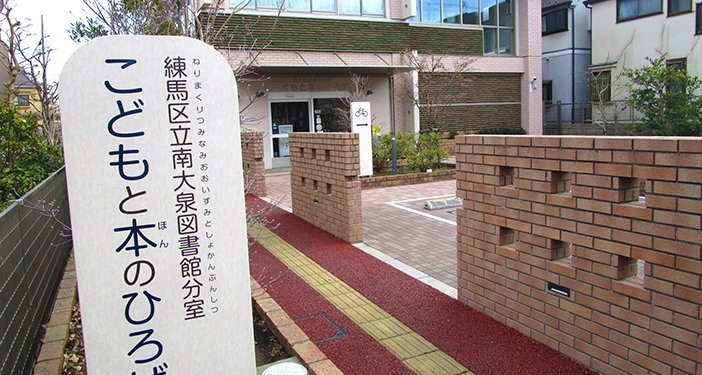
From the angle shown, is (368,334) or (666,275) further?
(368,334)

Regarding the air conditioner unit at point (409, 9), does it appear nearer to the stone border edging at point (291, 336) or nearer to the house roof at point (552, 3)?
the house roof at point (552, 3)

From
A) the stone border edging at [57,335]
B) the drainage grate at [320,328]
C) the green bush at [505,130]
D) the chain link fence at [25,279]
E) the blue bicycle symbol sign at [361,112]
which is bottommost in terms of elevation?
the drainage grate at [320,328]

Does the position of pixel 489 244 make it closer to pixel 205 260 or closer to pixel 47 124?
pixel 205 260

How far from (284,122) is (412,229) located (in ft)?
42.0

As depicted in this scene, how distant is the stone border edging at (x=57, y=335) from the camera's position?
12.0 feet

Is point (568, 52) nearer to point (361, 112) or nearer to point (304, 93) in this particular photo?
point (304, 93)

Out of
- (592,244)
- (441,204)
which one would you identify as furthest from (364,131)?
(592,244)

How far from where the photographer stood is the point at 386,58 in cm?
2131

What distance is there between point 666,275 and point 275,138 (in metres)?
17.9

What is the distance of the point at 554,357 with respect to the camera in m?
3.84

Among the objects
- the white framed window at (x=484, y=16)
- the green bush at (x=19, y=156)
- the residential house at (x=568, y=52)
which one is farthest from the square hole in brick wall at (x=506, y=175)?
the residential house at (x=568, y=52)

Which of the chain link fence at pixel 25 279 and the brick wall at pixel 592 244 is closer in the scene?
the brick wall at pixel 592 244

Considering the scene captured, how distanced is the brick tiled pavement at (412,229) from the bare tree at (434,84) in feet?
29.6

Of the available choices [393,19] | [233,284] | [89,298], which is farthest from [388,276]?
[393,19]
